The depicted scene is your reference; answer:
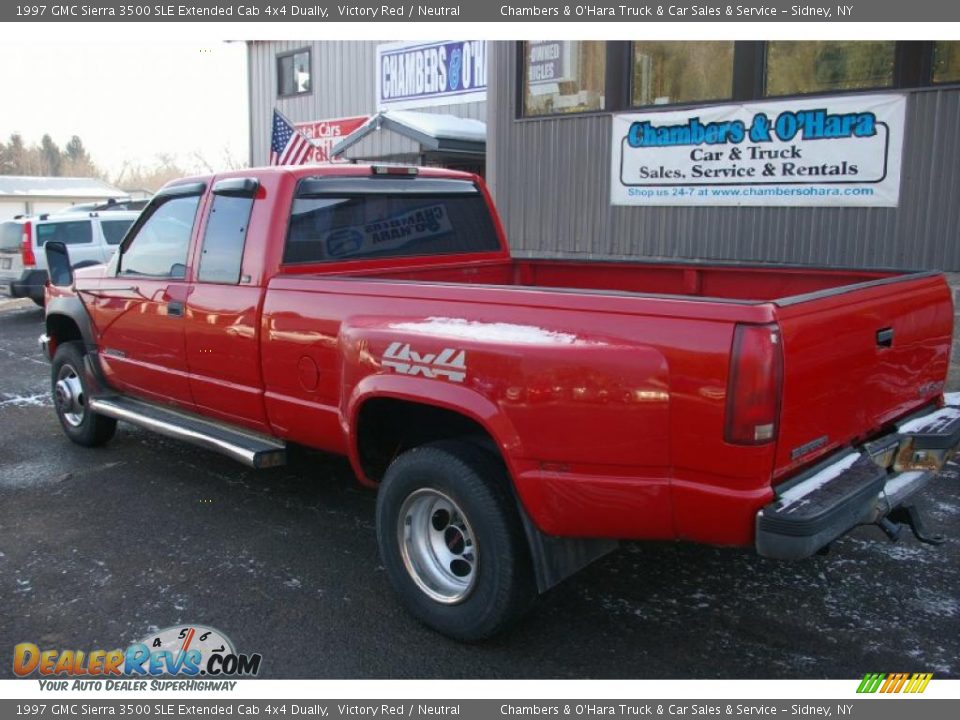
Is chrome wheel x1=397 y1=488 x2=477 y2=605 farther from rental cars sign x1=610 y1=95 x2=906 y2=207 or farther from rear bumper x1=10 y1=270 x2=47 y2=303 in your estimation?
rear bumper x1=10 y1=270 x2=47 y2=303

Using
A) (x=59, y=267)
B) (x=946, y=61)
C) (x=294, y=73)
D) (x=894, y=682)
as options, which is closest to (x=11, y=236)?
(x=294, y=73)

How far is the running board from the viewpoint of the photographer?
4.35 meters

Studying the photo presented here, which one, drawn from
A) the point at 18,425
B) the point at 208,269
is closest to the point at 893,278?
the point at 208,269

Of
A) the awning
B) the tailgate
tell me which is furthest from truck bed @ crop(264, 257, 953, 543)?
the awning

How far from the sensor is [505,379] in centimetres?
304

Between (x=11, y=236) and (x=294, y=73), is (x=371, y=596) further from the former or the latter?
(x=294, y=73)

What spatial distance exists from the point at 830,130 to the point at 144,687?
314 inches

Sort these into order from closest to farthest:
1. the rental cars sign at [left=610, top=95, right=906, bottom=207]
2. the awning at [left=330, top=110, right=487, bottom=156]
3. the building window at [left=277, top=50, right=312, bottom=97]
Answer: the rental cars sign at [left=610, top=95, right=906, bottom=207] < the awning at [left=330, top=110, right=487, bottom=156] < the building window at [left=277, top=50, right=312, bottom=97]

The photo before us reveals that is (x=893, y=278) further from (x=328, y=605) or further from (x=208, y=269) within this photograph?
(x=208, y=269)

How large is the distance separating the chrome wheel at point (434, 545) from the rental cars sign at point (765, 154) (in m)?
6.65

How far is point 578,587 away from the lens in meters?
3.96

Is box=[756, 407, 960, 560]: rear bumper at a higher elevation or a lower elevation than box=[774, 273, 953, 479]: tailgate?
lower

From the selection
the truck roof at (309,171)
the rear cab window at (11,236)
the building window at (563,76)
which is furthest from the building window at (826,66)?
the rear cab window at (11,236)

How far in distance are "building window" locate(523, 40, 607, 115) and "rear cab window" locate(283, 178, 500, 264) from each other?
18.9 feet
